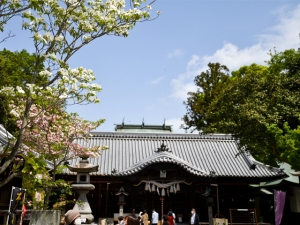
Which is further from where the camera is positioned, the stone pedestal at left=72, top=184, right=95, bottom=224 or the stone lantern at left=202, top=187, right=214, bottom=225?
the stone lantern at left=202, top=187, right=214, bottom=225

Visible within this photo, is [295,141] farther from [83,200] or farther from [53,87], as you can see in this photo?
[53,87]

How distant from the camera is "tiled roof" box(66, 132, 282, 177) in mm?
21391

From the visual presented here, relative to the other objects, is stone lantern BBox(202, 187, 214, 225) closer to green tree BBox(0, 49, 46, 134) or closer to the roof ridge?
the roof ridge

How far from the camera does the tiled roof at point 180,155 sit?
70.2ft

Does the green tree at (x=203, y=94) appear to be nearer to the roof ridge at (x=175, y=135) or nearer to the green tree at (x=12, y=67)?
the roof ridge at (x=175, y=135)

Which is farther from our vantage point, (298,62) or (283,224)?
(298,62)

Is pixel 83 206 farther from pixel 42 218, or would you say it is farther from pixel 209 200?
pixel 209 200

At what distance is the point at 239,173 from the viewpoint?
2278 centimetres

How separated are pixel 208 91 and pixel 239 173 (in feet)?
54.6

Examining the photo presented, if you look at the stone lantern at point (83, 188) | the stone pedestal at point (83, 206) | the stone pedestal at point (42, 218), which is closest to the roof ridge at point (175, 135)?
the stone lantern at point (83, 188)

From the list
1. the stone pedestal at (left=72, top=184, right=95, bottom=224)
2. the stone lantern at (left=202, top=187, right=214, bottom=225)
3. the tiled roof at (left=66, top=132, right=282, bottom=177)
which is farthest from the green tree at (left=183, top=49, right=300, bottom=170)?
the stone pedestal at (left=72, top=184, right=95, bottom=224)

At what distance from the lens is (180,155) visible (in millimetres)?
26469

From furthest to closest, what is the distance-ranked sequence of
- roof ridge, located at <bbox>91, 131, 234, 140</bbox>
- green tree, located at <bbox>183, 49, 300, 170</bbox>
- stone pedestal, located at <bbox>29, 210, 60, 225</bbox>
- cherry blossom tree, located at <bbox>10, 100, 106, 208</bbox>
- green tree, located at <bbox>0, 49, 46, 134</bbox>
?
roof ridge, located at <bbox>91, 131, 234, 140</bbox>, green tree, located at <bbox>0, 49, 46, 134</bbox>, green tree, located at <bbox>183, 49, 300, 170</bbox>, cherry blossom tree, located at <bbox>10, 100, 106, 208</bbox>, stone pedestal, located at <bbox>29, 210, 60, 225</bbox>

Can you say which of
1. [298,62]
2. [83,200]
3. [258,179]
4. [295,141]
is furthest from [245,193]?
[83,200]
